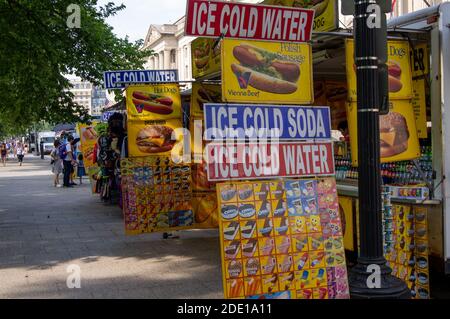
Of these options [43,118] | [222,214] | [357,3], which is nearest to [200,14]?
[357,3]

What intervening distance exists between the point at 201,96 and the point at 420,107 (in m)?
3.63

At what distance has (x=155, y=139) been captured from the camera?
8.64 metres

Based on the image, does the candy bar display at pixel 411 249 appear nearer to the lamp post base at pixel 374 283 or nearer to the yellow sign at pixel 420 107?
the lamp post base at pixel 374 283

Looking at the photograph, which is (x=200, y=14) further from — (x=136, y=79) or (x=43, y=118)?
(x=43, y=118)

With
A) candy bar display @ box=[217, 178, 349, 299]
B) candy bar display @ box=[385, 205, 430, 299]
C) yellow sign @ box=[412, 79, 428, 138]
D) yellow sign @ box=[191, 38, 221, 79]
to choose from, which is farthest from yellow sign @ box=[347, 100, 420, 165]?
yellow sign @ box=[191, 38, 221, 79]

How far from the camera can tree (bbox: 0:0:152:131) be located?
11906 mm

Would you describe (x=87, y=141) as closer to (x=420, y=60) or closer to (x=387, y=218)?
(x=420, y=60)

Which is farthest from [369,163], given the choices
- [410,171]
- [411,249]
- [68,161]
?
[68,161]

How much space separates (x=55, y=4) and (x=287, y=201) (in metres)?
9.98

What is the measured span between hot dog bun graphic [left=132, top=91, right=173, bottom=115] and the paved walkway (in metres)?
2.10

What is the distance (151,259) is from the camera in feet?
25.0

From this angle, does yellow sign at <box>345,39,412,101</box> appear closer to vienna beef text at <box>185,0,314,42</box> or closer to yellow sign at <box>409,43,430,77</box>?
yellow sign at <box>409,43,430,77</box>
